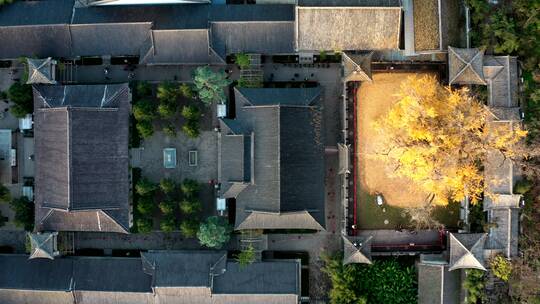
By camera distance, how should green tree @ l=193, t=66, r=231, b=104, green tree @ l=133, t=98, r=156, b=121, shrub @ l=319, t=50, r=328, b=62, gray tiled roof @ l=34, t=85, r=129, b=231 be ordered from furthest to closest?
1. shrub @ l=319, t=50, r=328, b=62
2. green tree @ l=133, t=98, r=156, b=121
3. green tree @ l=193, t=66, r=231, b=104
4. gray tiled roof @ l=34, t=85, r=129, b=231

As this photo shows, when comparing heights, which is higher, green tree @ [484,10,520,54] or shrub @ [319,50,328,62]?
green tree @ [484,10,520,54]

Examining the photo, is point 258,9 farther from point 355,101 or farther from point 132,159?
point 132,159

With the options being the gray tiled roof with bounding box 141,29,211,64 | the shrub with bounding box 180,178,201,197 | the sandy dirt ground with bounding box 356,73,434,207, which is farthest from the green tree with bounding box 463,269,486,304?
the gray tiled roof with bounding box 141,29,211,64

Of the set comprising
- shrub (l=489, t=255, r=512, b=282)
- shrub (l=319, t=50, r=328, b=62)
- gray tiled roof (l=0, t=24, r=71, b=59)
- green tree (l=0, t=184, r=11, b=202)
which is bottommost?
shrub (l=489, t=255, r=512, b=282)

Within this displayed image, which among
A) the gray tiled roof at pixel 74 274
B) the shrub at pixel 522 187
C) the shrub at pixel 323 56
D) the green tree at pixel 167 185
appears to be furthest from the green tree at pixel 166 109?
the shrub at pixel 522 187

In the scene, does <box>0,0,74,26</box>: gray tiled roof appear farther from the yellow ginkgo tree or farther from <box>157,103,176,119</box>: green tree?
the yellow ginkgo tree

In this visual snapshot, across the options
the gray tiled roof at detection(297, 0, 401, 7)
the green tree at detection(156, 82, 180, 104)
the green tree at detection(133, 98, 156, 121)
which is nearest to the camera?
the gray tiled roof at detection(297, 0, 401, 7)
